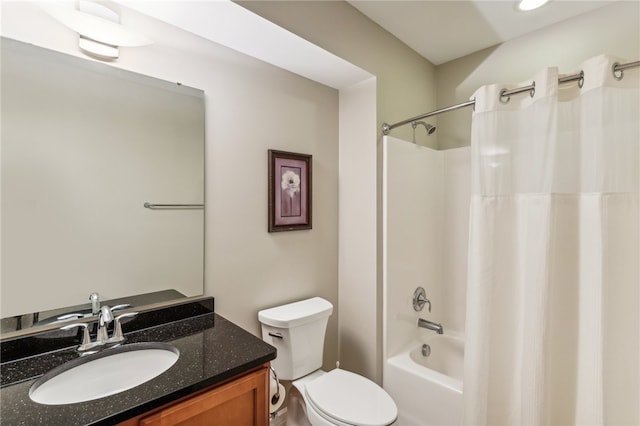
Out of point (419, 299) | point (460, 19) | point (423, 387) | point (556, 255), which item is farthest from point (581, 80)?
point (423, 387)

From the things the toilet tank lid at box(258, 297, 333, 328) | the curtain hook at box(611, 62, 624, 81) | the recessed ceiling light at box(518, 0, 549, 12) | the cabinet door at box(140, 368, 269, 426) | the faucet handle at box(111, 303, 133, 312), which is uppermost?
the recessed ceiling light at box(518, 0, 549, 12)

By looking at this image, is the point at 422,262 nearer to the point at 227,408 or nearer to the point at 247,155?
the point at 247,155

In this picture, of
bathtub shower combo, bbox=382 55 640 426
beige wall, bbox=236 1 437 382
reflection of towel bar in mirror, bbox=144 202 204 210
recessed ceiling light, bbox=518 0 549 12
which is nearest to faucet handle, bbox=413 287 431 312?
beige wall, bbox=236 1 437 382

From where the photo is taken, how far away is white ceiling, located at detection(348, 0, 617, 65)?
1.77 meters

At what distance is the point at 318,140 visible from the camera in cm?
210

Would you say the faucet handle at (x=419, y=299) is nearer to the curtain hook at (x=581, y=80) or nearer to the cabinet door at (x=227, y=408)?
the cabinet door at (x=227, y=408)

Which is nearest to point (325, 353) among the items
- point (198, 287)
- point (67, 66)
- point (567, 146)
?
point (198, 287)

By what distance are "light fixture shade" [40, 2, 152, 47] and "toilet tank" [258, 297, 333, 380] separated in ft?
4.84

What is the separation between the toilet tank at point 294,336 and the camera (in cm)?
169

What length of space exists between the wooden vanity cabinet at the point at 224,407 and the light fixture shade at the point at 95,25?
1434mm

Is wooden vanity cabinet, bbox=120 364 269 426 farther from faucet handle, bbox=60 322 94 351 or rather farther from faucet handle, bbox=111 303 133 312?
faucet handle, bbox=111 303 133 312

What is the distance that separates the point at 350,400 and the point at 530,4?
2.36 metres

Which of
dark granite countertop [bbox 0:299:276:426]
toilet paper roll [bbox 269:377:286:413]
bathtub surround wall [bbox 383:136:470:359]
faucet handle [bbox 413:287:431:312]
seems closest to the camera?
dark granite countertop [bbox 0:299:276:426]

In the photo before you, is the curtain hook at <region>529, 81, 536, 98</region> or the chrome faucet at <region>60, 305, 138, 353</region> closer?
the chrome faucet at <region>60, 305, 138, 353</region>
